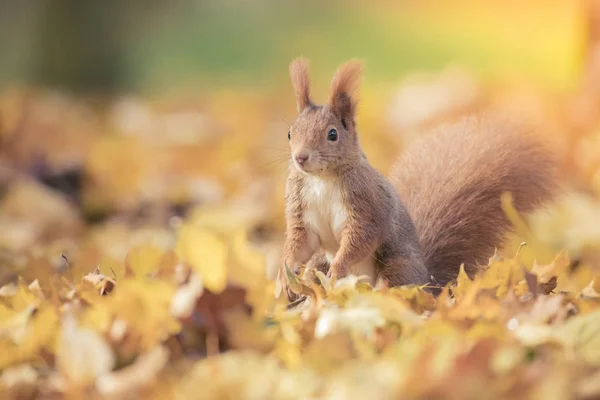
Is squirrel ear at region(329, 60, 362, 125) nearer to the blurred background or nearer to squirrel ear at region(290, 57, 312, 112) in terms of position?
squirrel ear at region(290, 57, 312, 112)

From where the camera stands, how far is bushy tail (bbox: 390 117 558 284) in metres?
2.14

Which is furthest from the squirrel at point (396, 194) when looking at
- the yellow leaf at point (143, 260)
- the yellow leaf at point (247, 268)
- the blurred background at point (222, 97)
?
the blurred background at point (222, 97)

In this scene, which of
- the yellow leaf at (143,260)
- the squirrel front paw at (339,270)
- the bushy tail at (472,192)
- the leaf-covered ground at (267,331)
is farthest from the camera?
the bushy tail at (472,192)

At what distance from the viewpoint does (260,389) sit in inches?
40.9

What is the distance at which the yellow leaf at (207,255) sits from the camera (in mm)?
1296

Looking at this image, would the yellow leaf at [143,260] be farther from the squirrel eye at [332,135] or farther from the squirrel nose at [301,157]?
the squirrel eye at [332,135]

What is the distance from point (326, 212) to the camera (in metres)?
1.90

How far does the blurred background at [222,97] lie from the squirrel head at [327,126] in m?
1.13

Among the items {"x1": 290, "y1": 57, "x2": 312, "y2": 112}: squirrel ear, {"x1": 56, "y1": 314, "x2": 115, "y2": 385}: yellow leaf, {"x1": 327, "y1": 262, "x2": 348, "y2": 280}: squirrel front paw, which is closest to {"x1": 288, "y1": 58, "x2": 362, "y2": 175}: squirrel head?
{"x1": 290, "y1": 57, "x2": 312, "y2": 112}: squirrel ear

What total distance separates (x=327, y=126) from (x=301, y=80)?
12 centimetres

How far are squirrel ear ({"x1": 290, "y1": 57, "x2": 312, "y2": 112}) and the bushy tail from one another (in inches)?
16.4

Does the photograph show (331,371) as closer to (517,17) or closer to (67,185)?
(67,185)

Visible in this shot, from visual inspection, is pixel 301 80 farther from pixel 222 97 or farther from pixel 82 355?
pixel 222 97

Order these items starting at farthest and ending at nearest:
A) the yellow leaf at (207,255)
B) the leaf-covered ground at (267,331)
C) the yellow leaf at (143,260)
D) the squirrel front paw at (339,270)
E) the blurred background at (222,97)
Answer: the blurred background at (222,97)
the squirrel front paw at (339,270)
the yellow leaf at (143,260)
the yellow leaf at (207,255)
the leaf-covered ground at (267,331)
